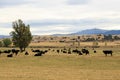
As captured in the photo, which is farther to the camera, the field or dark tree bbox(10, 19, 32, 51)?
dark tree bbox(10, 19, 32, 51)

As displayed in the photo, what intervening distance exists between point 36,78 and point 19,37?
72.1 meters

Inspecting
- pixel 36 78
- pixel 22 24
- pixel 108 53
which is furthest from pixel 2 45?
pixel 36 78

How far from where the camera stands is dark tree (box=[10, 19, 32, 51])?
324 feet

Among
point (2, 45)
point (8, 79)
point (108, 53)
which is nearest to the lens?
point (8, 79)

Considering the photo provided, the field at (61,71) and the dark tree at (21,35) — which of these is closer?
the field at (61,71)

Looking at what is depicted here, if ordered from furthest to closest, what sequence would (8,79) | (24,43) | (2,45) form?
(2,45) → (24,43) → (8,79)

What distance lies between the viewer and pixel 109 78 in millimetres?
29031

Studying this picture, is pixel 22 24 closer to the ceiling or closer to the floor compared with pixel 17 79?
closer to the ceiling

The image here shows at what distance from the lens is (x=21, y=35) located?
10075cm

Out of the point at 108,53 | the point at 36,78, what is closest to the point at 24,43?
the point at 108,53

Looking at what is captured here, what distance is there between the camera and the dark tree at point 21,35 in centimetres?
9869

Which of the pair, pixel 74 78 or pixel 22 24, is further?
pixel 22 24

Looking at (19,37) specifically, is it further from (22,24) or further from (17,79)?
(17,79)

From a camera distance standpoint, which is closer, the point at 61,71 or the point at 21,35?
the point at 61,71
